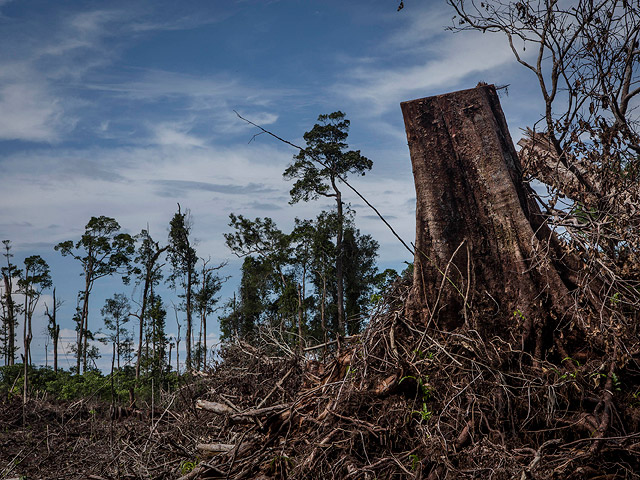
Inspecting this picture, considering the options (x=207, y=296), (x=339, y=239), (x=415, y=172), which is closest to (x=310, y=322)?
(x=339, y=239)

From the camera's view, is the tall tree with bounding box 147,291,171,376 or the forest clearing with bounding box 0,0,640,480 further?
the tall tree with bounding box 147,291,171,376

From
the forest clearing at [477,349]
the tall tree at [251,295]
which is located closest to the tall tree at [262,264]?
the tall tree at [251,295]

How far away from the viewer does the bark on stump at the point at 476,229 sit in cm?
418

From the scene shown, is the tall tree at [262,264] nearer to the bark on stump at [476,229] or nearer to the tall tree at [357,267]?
the tall tree at [357,267]

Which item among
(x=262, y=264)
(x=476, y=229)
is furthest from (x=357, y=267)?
(x=476, y=229)

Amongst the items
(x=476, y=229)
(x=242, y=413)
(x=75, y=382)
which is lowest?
(x=75, y=382)

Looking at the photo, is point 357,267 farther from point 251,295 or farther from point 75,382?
point 75,382

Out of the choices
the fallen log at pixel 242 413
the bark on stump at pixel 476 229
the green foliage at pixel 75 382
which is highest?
the bark on stump at pixel 476 229

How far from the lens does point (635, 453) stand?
319cm

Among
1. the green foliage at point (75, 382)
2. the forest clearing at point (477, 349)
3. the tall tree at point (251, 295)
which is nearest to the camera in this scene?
the forest clearing at point (477, 349)

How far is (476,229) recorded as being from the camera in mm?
4496

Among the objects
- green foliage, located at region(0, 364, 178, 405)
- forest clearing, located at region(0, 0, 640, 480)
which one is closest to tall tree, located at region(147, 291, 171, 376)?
green foliage, located at region(0, 364, 178, 405)

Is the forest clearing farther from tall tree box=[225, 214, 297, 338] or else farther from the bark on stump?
tall tree box=[225, 214, 297, 338]

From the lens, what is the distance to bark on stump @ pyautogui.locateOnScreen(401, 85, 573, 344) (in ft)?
13.7
